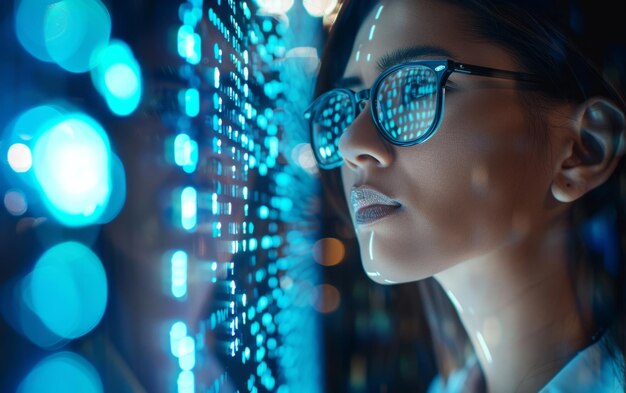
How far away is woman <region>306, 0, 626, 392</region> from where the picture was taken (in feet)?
1.88

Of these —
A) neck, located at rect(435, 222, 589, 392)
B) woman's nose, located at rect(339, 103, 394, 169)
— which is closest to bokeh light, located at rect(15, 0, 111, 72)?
woman's nose, located at rect(339, 103, 394, 169)

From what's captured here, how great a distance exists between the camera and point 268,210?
0.72 m

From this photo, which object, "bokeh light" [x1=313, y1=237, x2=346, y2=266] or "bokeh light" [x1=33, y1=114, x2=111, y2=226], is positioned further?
"bokeh light" [x1=313, y1=237, x2=346, y2=266]

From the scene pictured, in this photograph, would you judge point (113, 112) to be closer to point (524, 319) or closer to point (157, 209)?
point (157, 209)

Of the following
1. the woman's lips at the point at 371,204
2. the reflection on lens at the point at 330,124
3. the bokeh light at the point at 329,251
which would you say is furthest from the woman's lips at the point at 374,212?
the bokeh light at the point at 329,251

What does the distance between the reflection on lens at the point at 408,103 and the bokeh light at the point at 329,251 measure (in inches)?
12.2

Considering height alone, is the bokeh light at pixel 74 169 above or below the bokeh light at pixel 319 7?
below

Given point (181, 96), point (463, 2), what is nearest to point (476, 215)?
point (463, 2)

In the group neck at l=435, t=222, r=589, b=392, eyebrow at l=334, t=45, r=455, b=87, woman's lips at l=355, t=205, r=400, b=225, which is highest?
eyebrow at l=334, t=45, r=455, b=87

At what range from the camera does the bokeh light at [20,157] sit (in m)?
0.37

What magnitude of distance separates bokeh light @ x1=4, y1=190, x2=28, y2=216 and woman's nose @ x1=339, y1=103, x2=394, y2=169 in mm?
339

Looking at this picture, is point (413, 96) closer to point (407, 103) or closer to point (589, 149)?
point (407, 103)

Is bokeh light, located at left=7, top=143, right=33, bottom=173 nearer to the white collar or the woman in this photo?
the woman

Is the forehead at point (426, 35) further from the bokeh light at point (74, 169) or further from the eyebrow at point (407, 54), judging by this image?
the bokeh light at point (74, 169)
